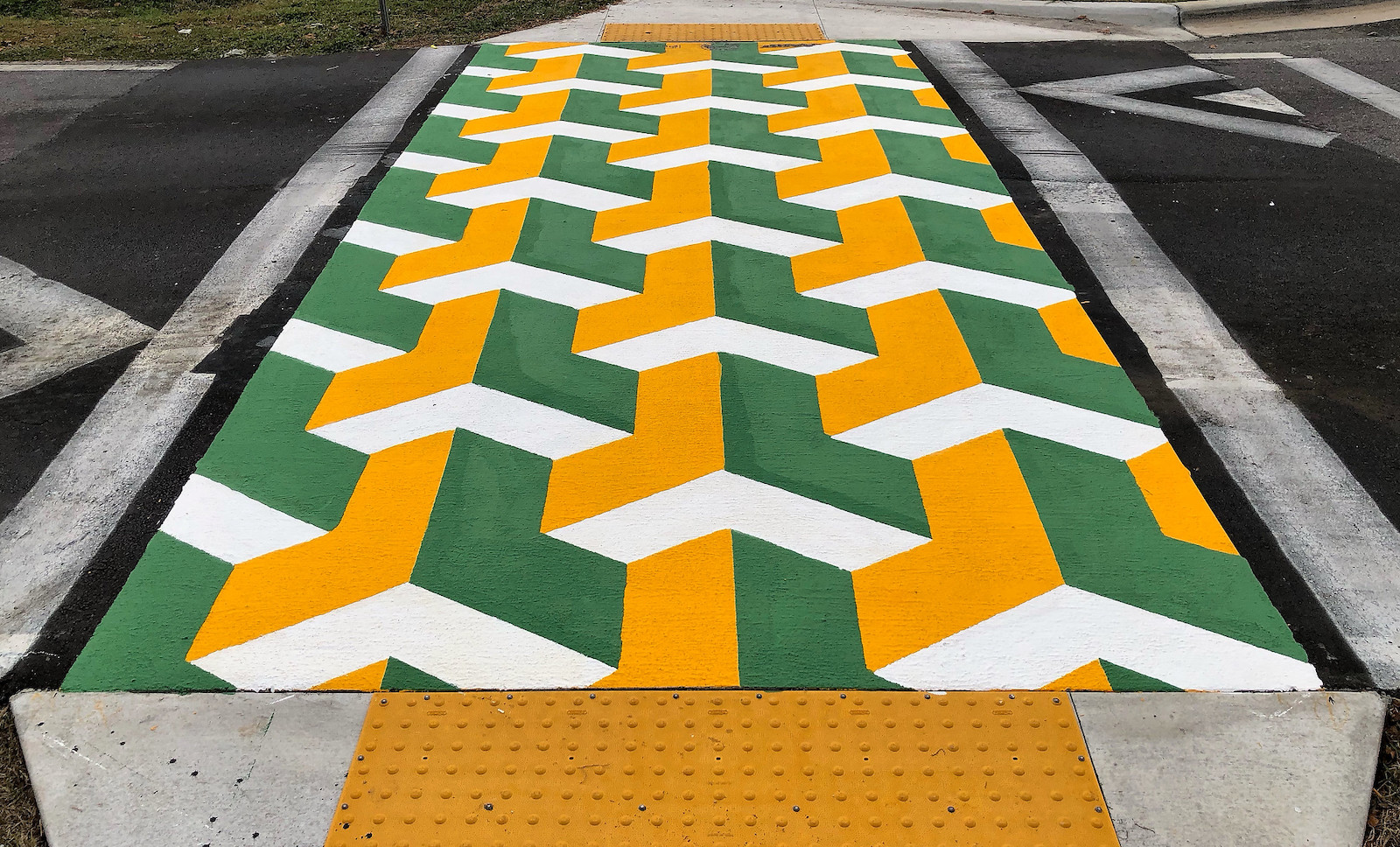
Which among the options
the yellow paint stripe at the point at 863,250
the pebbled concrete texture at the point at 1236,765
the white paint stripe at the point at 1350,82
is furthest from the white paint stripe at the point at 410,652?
the white paint stripe at the point at 1350,82

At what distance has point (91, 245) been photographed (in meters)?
6.18

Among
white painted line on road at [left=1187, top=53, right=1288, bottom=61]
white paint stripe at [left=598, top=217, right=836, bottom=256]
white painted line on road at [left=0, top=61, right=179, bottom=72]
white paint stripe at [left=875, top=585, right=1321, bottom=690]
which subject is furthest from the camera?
white painted line on road at [left=0, top=61, right=179, bottom=72]

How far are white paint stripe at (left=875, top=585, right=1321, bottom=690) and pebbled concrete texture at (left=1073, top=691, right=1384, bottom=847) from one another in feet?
0.32

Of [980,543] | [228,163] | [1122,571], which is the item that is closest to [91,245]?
[228,163]

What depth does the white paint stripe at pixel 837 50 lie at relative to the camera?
374 inches

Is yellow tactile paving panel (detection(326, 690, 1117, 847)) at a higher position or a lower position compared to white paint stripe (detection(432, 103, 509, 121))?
lower

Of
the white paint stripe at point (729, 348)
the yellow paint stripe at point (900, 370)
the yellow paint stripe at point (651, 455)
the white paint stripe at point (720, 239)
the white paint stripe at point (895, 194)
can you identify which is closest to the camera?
the yellow paint stripe at point (651, 455)

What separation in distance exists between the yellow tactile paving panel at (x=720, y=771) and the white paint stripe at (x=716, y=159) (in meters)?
4.76

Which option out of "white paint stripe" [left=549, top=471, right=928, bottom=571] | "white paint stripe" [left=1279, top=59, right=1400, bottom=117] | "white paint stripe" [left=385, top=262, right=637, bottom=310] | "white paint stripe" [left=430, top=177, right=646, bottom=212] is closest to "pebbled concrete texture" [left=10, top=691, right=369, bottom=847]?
"white paint stripe" [left=549, top=471, right=928, bottom=571]

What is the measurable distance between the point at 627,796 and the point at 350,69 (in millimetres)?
8459

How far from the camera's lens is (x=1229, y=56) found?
9344 millimetres

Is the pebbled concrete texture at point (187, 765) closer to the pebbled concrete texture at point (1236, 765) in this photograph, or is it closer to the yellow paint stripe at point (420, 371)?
the yellow paint stripe at point (420, 371)

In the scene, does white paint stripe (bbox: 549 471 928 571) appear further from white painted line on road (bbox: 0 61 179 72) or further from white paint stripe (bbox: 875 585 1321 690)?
white painted line on road (bbox: 0 61 179 72)

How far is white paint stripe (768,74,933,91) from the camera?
336 inches
